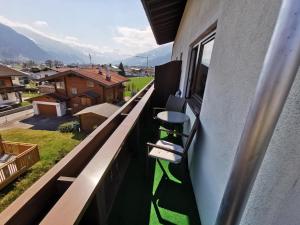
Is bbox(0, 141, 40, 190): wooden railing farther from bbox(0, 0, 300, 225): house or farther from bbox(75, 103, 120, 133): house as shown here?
bbox(0, 0, 300, 225): house

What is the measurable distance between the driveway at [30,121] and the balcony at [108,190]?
13.9 metres

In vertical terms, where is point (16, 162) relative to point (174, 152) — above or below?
Answer: below

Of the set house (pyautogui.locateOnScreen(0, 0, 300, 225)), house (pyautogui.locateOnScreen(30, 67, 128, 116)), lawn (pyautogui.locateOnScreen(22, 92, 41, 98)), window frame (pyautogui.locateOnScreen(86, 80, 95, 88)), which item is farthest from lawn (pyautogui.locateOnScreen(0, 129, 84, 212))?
lawn (pyautogui.locateOnScreen(22, 92, 41, 98))

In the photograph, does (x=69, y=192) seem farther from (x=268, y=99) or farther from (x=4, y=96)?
(x=4, y=96)

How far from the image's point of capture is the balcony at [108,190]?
2.15 feet

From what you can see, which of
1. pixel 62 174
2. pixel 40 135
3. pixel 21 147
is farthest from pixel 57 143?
pixel 62 174

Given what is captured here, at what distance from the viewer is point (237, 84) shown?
3.28 ft

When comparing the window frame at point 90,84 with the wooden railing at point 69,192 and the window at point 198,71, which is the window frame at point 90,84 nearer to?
the window at point 198,71

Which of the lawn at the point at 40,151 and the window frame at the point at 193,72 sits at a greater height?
the window frame at the point at 193,72

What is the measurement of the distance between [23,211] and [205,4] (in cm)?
269

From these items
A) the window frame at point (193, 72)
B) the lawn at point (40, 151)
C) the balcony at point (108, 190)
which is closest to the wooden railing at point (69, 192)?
the balcony at point (108, 190)

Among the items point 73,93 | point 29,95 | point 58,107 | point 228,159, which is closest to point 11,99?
point 29,95

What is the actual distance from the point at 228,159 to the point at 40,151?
10292 mm

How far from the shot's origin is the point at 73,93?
629 inches
